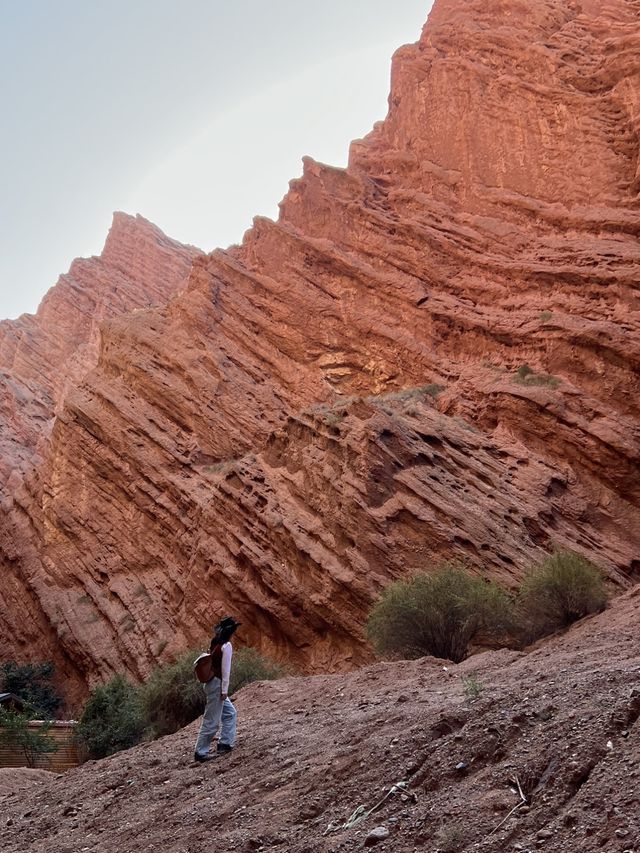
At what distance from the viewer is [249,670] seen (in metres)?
18.3

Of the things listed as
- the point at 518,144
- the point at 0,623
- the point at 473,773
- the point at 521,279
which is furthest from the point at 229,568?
the point at 518,144

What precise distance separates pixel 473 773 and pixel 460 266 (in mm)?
28441

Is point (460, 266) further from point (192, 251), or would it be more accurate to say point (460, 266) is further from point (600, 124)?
point (192, 251)

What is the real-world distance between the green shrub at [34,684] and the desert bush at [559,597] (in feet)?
52.7

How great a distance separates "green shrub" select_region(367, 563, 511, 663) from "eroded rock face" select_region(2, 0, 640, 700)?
3.18 metres

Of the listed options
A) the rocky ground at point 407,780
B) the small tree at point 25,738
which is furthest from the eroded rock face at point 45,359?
the rocky ground at point 407,780

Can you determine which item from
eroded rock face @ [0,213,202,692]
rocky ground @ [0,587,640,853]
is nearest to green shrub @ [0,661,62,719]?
eroded rock face @ [0,213,202,692]

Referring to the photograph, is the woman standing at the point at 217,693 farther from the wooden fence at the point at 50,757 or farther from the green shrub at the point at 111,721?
the wooden fence at the point at 50,757

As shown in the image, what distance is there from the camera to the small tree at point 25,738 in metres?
19.4

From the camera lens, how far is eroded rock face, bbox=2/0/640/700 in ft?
73.7

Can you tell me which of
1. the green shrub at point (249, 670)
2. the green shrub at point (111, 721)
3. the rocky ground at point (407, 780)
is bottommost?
the green shrub at point (111, 721)

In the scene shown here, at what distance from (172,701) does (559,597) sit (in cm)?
796

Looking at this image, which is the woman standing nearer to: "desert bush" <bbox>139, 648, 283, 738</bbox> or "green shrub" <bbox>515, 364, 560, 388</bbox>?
"desert bush" <bbox>139, 648, 283, 738</bbox>

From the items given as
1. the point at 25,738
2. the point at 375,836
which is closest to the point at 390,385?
the point at 25,738
